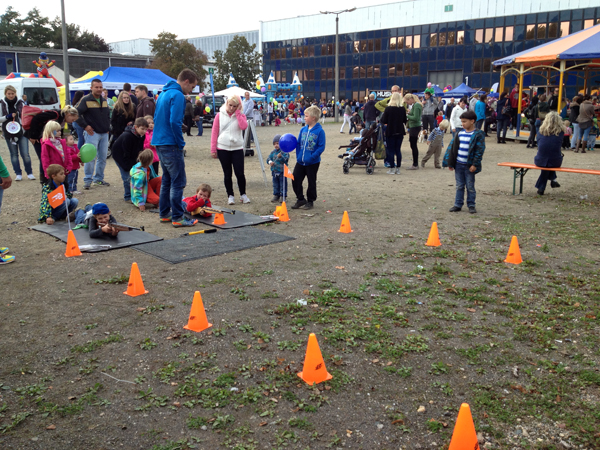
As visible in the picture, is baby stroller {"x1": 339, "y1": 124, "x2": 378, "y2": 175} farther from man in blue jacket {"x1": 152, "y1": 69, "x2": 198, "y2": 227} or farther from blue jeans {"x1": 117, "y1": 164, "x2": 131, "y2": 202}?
man in blue jacket {"x1": 152, "y1": 69, "x2": 198, "y2": 227}

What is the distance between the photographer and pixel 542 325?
14.1ft

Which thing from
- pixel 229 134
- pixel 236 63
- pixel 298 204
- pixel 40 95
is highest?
pixel 236 63

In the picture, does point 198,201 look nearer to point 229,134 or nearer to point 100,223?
point 229,134

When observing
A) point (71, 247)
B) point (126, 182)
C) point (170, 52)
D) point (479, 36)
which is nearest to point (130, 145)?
point (126, 182)

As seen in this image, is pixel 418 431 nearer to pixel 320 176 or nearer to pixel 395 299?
pixel 395 299

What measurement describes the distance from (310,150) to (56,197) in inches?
158

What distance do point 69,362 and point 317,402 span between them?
6.20 ft

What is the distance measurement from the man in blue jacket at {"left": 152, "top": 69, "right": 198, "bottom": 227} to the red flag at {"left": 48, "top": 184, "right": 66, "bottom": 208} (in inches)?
57.9

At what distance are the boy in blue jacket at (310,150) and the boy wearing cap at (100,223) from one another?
3209 millimetres

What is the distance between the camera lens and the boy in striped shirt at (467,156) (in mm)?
8375

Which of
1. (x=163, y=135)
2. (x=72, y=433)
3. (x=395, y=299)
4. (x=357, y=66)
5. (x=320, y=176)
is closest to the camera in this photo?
(x=72, y=433)

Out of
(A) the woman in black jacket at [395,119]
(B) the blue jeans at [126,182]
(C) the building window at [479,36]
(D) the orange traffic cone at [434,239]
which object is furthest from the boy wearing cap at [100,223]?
(C) the building window at [479,36]

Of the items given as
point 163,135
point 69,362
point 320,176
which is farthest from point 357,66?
point 69,362

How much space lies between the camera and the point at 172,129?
23.7 ft
